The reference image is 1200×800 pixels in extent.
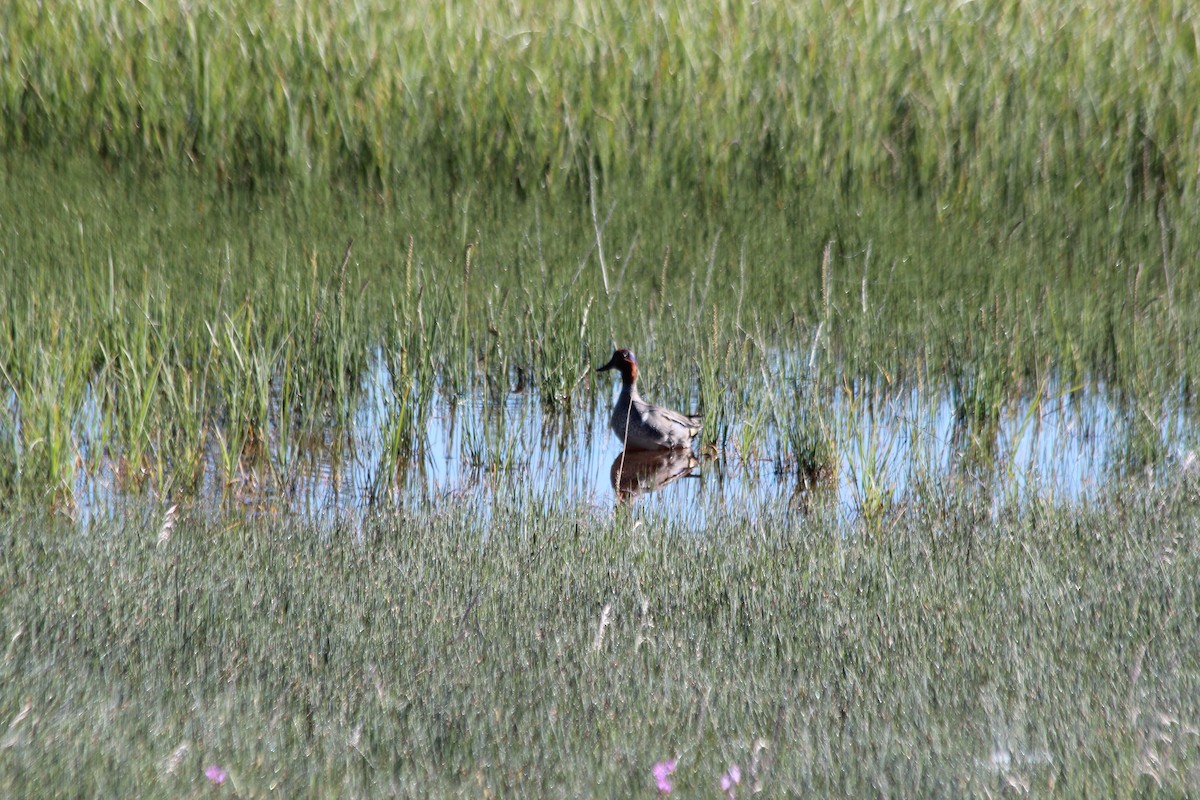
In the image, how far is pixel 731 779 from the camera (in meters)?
3.20

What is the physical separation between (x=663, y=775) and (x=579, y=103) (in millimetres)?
6798

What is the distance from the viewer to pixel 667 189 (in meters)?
8.98

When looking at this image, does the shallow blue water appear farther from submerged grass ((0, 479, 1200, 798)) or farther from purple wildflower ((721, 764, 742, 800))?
purple wildflower ((721, 764, 742, 800))

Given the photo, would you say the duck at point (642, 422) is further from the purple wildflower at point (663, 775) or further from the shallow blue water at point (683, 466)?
the purple wildflower at point (663, 775)

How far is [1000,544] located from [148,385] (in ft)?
10.6

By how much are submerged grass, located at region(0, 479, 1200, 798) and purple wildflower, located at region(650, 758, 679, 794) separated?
0.04 meters

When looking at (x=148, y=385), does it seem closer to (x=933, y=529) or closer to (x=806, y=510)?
(x=806, y=510)

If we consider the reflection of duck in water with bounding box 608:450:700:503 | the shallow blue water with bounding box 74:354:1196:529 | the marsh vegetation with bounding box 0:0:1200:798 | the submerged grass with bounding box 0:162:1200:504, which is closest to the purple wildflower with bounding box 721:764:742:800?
the marsh vegetation with bounding box 0:0:1200:798

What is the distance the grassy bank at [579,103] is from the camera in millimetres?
9008

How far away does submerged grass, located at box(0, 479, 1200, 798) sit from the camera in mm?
3271

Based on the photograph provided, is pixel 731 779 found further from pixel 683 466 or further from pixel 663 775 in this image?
pixel 683 466

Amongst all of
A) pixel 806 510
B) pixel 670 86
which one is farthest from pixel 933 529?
pixel 670 86

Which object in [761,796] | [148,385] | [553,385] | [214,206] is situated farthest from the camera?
[214,206]

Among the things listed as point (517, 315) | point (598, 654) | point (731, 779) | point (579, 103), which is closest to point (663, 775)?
point (731, 779)
